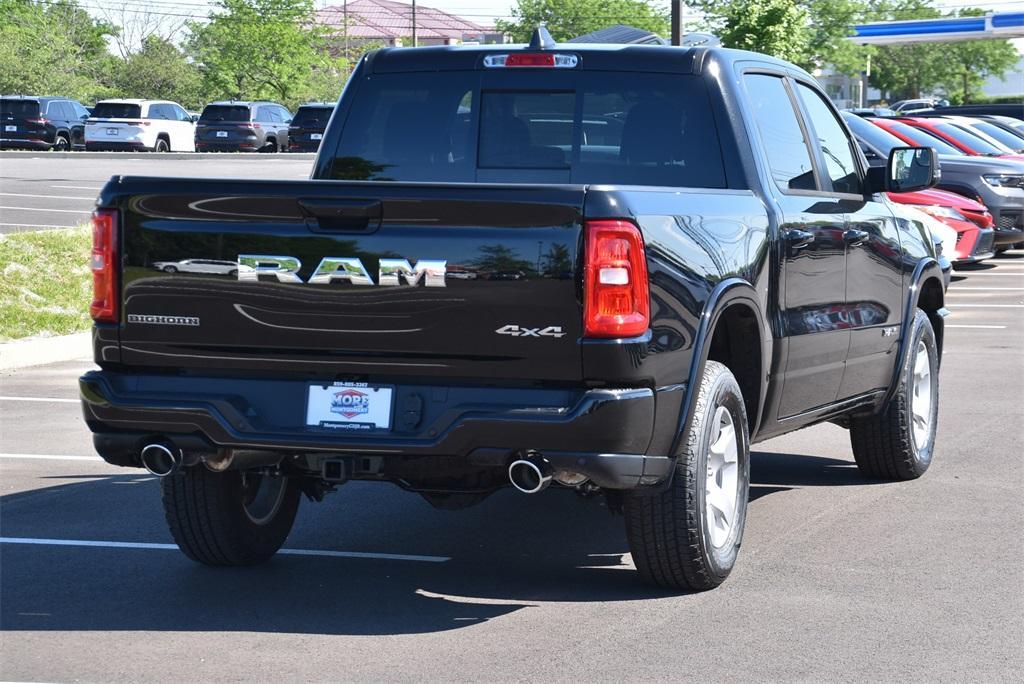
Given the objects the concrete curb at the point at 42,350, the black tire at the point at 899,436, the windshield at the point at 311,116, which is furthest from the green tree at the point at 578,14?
the black tire at the point at 899,436

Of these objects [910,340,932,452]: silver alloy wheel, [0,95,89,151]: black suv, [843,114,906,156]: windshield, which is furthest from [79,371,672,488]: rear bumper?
[0,95,89,151]: black suv

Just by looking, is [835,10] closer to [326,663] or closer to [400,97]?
[400,97]

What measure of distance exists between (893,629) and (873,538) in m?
1.40

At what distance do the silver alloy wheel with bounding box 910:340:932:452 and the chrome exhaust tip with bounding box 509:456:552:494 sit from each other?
3.35m

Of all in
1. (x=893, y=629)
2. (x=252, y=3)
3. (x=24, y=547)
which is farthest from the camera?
(x=252, y=3)

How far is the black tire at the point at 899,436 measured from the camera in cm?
767

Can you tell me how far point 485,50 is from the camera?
6.84m

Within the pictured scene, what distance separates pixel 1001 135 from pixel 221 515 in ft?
66.6

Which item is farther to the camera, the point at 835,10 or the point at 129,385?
the point at 835,10

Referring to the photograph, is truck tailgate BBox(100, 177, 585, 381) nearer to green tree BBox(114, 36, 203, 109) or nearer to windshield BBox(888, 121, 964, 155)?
windshield BBox(888, 121, 964, 155)

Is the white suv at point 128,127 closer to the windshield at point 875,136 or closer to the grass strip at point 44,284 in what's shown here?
the grass strip at point 44,284

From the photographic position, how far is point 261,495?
6410mm

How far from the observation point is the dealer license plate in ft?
17.2

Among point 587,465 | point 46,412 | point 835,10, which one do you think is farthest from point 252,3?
point 587,465
